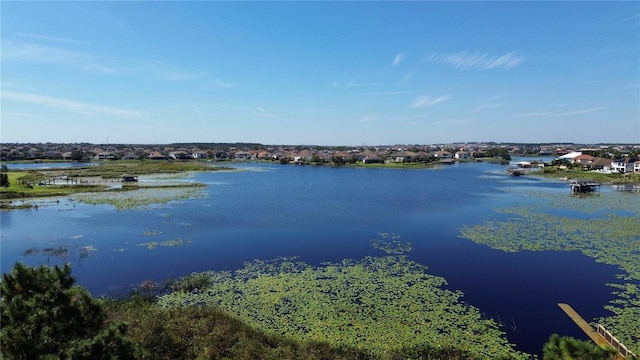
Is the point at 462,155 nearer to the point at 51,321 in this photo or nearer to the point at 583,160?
the point at 583,160

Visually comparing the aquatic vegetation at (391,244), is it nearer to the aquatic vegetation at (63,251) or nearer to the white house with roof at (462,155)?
the aquatic vegetation at (63,251)

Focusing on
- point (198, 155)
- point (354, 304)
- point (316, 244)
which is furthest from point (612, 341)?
point (198, 155)

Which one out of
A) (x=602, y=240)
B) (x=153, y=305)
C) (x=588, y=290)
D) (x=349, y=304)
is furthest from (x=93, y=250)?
(x=602, y=240)

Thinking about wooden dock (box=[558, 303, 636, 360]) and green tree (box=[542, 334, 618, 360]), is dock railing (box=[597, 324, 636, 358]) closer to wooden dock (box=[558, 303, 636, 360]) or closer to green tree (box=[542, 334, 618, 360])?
wooden dock (box=[558, 303, 636, 360])

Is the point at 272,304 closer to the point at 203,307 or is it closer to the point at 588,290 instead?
the point at 203,307

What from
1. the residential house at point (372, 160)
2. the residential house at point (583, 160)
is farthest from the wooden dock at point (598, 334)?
the residential house at point (372, 160)
